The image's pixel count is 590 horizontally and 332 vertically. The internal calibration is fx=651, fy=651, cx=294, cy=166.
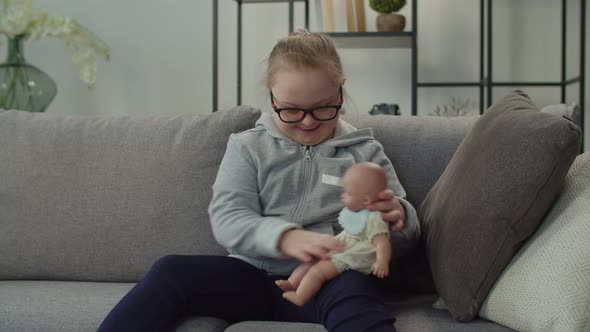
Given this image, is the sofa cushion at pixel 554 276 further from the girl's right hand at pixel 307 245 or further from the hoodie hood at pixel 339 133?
the hoodie hood at pixel 339 133

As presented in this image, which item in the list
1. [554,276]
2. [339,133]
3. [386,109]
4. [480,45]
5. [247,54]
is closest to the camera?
[554,276]

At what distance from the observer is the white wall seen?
9.93 feet

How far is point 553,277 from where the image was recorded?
1.01 m

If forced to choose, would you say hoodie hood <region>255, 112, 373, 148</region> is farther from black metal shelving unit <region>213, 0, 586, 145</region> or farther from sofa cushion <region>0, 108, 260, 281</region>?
black metal shelving unit <region>213, 0, 586, 145</region>

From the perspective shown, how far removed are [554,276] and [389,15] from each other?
79.8 inches

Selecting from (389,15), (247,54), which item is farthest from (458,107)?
(247,54)

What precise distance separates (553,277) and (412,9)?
2.01 meters

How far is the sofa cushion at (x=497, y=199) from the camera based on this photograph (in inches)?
42.4

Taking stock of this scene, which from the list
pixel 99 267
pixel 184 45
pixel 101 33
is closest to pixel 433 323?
pixel 99 267

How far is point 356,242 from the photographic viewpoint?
1.11 m

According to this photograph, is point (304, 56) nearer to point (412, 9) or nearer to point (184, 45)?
point (412, 9)

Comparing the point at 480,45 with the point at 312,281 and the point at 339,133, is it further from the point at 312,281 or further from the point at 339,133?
the point at 312,281

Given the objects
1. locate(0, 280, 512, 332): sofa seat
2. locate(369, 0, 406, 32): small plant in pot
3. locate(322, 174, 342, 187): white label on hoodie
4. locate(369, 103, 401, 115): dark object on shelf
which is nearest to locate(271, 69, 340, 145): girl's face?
locate(322, 174, 342, 187): white label on hoodie

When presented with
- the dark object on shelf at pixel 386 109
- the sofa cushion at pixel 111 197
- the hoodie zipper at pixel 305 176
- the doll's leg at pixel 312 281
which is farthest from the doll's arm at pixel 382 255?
the dark object on shelf at pixel 386 109
